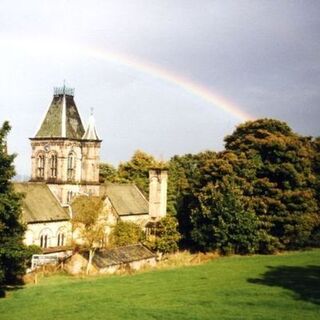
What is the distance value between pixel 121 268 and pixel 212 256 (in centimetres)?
1100

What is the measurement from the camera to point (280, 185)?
5962 centimetres

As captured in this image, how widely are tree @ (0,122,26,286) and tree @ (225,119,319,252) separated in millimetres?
28360

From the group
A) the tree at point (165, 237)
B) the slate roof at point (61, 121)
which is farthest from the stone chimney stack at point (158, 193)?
the slate roof at point (61, 121)

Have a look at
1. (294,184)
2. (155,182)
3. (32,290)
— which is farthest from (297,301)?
(155,182)

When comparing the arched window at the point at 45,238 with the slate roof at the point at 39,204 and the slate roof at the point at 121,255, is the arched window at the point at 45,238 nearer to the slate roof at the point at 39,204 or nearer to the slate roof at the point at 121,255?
the slate roof at the point at 39,204

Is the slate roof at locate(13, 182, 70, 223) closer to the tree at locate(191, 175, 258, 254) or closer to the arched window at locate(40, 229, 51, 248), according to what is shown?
the arched window at locate(40, 229, 51, 248)

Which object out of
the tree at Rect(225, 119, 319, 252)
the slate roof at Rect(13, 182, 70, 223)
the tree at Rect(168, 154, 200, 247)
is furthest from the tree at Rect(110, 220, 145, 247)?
the tree at Rect(225, 119, 319, 252)

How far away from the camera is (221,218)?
57.0 meters

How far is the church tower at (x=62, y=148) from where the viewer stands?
63.0 meters

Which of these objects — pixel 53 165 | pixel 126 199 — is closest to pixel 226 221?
pixel 126 199

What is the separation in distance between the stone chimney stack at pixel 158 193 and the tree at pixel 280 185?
35.8 feet

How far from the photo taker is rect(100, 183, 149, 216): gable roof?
226ft

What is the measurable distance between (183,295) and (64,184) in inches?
1258

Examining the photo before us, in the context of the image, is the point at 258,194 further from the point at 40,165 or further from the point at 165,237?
the point at 40,165
